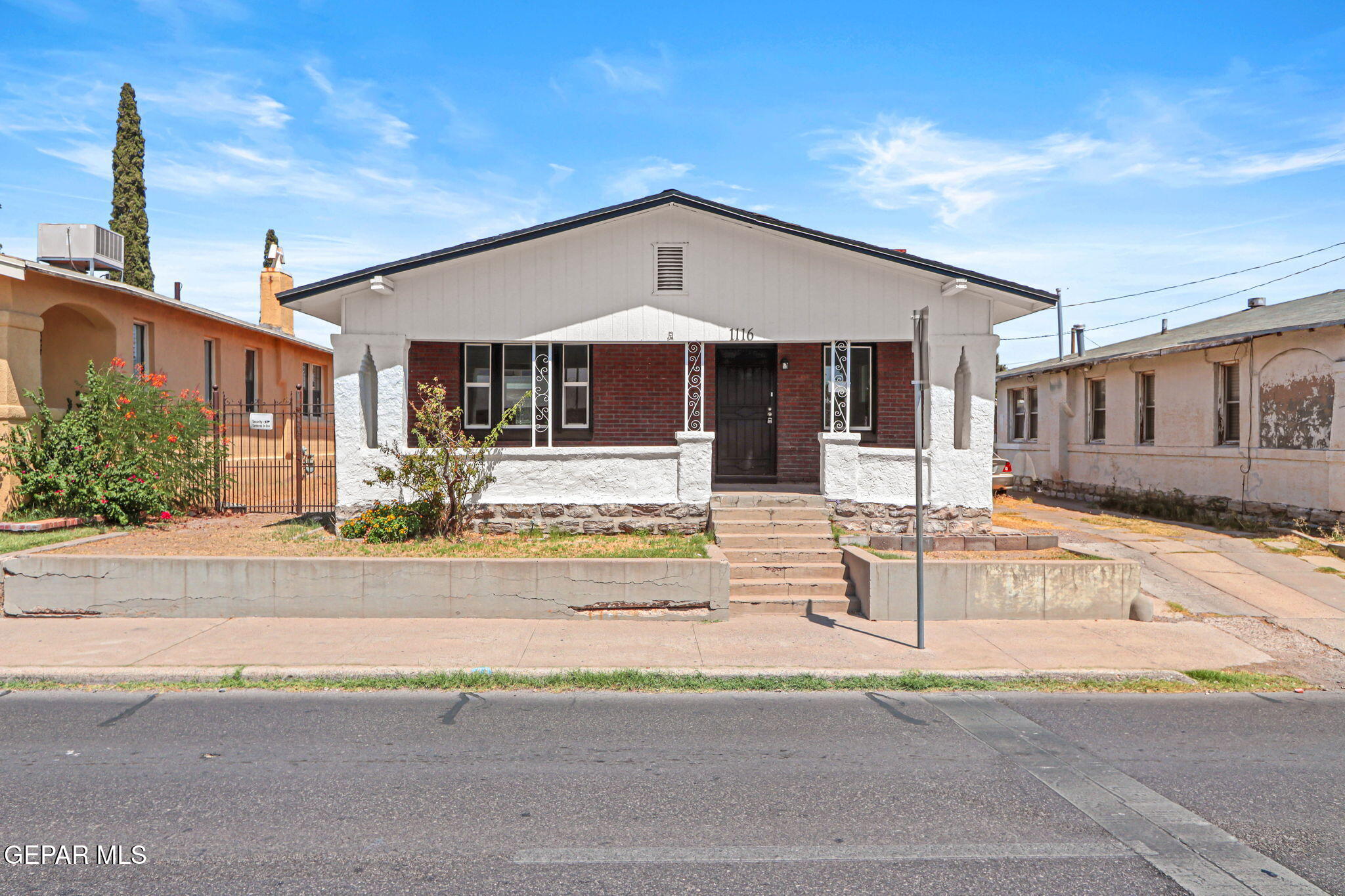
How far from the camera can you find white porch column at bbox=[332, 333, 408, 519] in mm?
11812

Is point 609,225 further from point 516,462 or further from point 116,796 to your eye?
point 116,796

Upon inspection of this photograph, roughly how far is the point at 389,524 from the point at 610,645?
4299 millimetres

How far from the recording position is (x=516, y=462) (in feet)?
39.2

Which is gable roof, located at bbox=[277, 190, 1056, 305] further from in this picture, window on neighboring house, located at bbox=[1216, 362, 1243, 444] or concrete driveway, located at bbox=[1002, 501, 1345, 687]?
window on neighboring house, located at bbox=[1216, 362, 1243, 444]

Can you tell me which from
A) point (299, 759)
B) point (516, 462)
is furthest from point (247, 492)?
point (299, 759)

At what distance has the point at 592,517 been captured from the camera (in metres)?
12.0

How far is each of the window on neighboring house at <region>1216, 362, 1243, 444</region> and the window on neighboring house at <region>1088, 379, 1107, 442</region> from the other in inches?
155

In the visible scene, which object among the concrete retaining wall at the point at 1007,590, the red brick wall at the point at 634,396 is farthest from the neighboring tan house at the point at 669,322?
the concrete retaining wall at the point at 1007,590

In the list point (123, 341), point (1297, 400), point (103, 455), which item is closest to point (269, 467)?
point (123, 341)

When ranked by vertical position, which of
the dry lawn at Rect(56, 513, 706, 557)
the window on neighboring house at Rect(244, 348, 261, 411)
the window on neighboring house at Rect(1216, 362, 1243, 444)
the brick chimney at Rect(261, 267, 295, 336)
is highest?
the brick chimney at Rect(261, 267, 295, 336)

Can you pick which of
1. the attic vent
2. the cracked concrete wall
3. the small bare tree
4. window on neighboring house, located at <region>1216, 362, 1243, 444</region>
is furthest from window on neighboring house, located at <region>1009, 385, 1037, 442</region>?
the small bare tree

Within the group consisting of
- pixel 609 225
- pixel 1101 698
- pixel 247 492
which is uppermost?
pixel 609 225

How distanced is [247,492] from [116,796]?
12388mm

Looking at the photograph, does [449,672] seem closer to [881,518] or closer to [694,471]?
[694,471]
